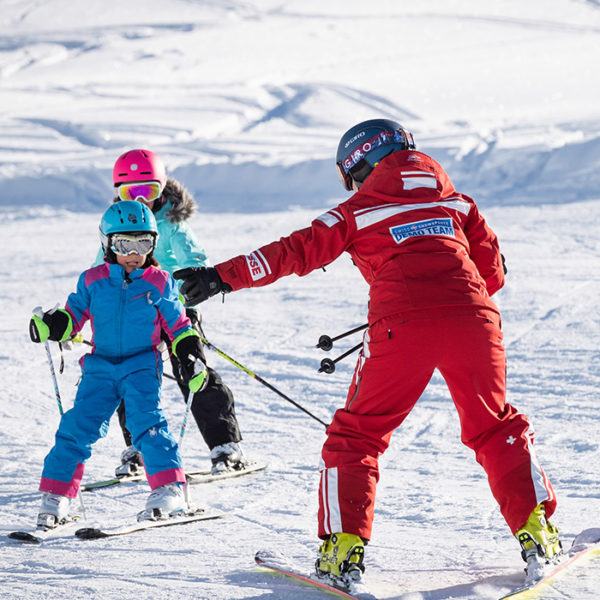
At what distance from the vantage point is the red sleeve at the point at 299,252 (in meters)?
3.07

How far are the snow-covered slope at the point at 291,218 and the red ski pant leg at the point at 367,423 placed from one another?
263 mm

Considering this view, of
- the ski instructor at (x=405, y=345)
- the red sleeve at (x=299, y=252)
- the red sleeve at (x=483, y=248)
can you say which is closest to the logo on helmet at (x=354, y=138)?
the ski instructor at (x=405, y=345)

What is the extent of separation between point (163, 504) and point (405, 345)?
4.59 ft

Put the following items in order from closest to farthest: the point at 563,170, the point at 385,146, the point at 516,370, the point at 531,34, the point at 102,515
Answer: the point at 385,146
the point at 102,515
the point at 516,370
the point at 563,170
the point at 531,34

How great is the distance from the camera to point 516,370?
639 cm

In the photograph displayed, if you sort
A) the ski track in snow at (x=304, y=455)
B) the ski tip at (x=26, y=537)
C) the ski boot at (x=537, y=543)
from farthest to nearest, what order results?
the ski tip at (x=26, y=537), the ski track in snow at (x=304, y=455), the ski boot at (x=537, y=543)

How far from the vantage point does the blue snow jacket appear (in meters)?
3.87

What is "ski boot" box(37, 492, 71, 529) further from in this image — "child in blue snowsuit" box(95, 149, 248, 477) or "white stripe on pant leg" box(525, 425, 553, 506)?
"white stripe on pant leg" box(525, 425, 553, 506)

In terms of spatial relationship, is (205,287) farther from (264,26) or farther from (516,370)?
(264,26)

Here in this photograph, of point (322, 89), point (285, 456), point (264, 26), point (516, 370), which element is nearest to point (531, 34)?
point (264, 26)

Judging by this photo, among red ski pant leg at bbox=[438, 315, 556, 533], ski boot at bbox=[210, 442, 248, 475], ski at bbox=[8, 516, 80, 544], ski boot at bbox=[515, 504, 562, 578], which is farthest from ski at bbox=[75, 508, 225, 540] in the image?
ski boot at bbox=[515, 504, 562, 578]

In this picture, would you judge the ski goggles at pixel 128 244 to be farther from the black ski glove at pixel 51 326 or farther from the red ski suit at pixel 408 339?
the red ski suit at pixel 408 339

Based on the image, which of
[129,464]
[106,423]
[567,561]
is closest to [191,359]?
[106,423]

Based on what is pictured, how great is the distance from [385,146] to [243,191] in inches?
494
